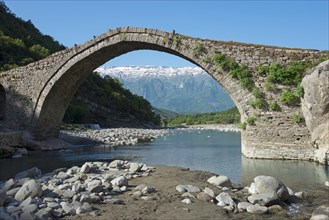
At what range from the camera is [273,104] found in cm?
1154

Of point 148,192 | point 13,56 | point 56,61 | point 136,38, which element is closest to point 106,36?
point 136,38

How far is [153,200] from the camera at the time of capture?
20.7 ft

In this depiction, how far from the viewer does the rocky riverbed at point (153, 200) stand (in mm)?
5461

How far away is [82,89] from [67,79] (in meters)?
26.7

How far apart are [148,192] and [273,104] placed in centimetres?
622

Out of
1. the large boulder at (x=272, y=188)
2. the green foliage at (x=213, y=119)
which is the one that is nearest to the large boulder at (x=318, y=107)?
the large boulder at (x=272, y=188)

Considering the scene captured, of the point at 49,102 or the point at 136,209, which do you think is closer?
the point at 136,209

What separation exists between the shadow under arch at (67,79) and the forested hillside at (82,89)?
11.1 meters

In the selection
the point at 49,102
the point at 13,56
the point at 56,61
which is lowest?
the point at 49,102

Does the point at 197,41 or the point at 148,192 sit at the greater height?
the point at 197,41

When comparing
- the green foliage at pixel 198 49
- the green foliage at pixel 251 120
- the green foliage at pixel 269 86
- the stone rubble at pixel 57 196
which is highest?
the green foliage at pixel 198 49

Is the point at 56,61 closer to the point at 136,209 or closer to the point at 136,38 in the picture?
the point at 136,38

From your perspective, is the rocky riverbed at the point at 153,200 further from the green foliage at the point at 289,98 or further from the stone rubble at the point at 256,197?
the green foliage at the point at 289,98

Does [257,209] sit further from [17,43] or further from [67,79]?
[17,43]
